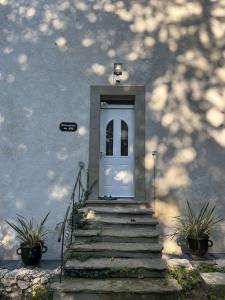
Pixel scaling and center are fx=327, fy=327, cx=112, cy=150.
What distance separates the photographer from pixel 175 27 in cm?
693

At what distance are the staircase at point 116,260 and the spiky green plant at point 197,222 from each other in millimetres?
771

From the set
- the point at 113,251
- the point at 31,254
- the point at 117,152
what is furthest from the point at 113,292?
the point at 117,152

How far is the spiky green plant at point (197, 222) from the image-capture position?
5859 millimetres

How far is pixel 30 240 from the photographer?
581cm

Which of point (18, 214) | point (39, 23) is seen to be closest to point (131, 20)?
point (39, 23)

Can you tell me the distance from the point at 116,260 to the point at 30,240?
5.96ft

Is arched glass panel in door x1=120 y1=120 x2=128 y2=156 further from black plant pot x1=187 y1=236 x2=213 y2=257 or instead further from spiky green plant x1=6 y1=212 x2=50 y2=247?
black plant pot x1=187 y1=236 x2=213 y2=257

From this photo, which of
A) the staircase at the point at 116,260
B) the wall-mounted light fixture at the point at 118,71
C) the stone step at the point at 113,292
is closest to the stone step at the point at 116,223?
the staircase at the point at 116,260

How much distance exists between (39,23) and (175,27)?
289 cm

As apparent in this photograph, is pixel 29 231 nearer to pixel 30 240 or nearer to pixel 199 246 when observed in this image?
pixel 30 240

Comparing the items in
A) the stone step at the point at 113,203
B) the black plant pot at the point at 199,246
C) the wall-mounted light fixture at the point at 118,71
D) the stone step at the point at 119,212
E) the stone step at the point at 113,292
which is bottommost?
the stone step at the point at 113,292

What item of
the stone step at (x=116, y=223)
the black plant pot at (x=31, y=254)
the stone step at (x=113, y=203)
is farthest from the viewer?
the stone step at (x=113, y=203)

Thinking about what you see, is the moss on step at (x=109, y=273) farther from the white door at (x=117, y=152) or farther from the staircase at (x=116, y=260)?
the white door at (x=117, y=152)

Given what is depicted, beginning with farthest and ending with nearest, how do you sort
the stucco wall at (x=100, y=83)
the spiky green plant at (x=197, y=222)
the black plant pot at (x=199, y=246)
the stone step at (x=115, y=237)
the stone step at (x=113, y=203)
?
the stucco wall at (x=100, y=83), the stone step at (x=113, y=203), the spiky green plant at (x=197, y=222), the black plant pot at (x=199, y=246), the stone step at (x=115, y=237)
